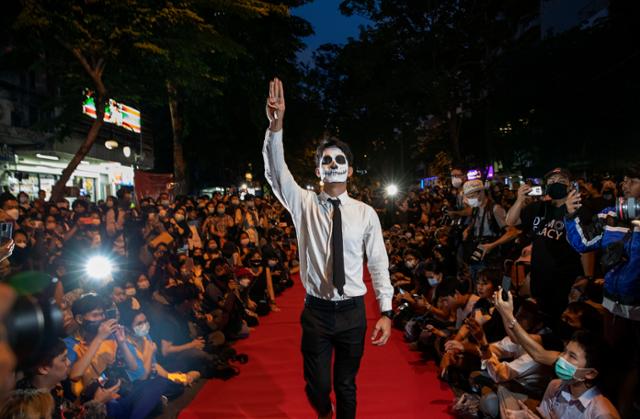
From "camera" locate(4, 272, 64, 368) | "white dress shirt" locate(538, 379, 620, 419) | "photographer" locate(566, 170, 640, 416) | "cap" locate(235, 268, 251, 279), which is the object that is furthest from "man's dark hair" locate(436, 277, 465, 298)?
"camera" locate(4, 272, 64, 368)

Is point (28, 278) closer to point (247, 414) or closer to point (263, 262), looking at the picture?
point (247, 414)

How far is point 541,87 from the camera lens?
60.1 feet

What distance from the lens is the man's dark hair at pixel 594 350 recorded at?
3.00 meters

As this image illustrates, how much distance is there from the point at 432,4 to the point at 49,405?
22.9m

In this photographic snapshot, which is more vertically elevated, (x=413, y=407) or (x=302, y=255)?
(x=302, y=255)

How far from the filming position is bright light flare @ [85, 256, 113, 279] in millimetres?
6117

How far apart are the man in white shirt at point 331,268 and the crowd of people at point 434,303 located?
0.95 m

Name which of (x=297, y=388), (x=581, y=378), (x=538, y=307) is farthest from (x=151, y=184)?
(x=581, y=378)

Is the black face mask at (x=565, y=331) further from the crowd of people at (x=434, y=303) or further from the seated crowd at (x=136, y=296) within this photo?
the seated crowd at (x=136, y=296)

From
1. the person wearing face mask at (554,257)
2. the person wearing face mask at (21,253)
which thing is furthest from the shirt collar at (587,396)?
the person wearing face mask at (21,253)

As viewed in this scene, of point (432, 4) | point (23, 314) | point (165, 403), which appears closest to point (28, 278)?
point (23, 314)

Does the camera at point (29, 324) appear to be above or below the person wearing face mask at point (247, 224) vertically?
above

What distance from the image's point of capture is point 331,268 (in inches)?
116

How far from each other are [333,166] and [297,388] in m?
2.86
